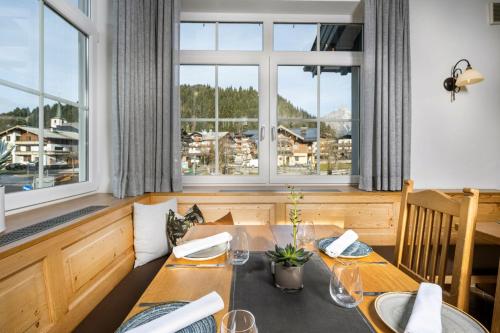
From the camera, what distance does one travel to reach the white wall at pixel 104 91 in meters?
2.24

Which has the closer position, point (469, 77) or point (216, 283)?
point (216, 283)

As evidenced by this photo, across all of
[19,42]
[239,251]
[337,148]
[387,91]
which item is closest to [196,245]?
[239,251]

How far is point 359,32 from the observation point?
104 inches

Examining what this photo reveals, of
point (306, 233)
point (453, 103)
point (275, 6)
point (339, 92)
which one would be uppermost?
point (275, 6)

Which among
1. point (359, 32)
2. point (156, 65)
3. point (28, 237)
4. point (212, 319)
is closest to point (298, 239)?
point (212, 319)

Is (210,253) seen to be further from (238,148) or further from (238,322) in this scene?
(238,148)

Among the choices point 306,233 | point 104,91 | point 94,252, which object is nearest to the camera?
point 306,233

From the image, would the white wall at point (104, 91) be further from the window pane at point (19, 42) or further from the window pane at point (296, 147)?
the window pane at point (296, 147)

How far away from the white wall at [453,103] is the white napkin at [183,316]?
251 centimetres

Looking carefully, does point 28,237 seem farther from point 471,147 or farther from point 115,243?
point 471,147

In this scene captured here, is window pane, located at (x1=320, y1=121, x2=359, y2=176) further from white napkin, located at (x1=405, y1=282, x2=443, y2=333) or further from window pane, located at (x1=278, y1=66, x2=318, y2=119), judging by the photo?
white napkin, located at (x1=405, y1=282, x2=443, y2=333)

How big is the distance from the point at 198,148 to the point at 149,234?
1.00 m

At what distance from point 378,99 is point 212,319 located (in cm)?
225

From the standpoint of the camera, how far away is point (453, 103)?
→ 2.59 metres
